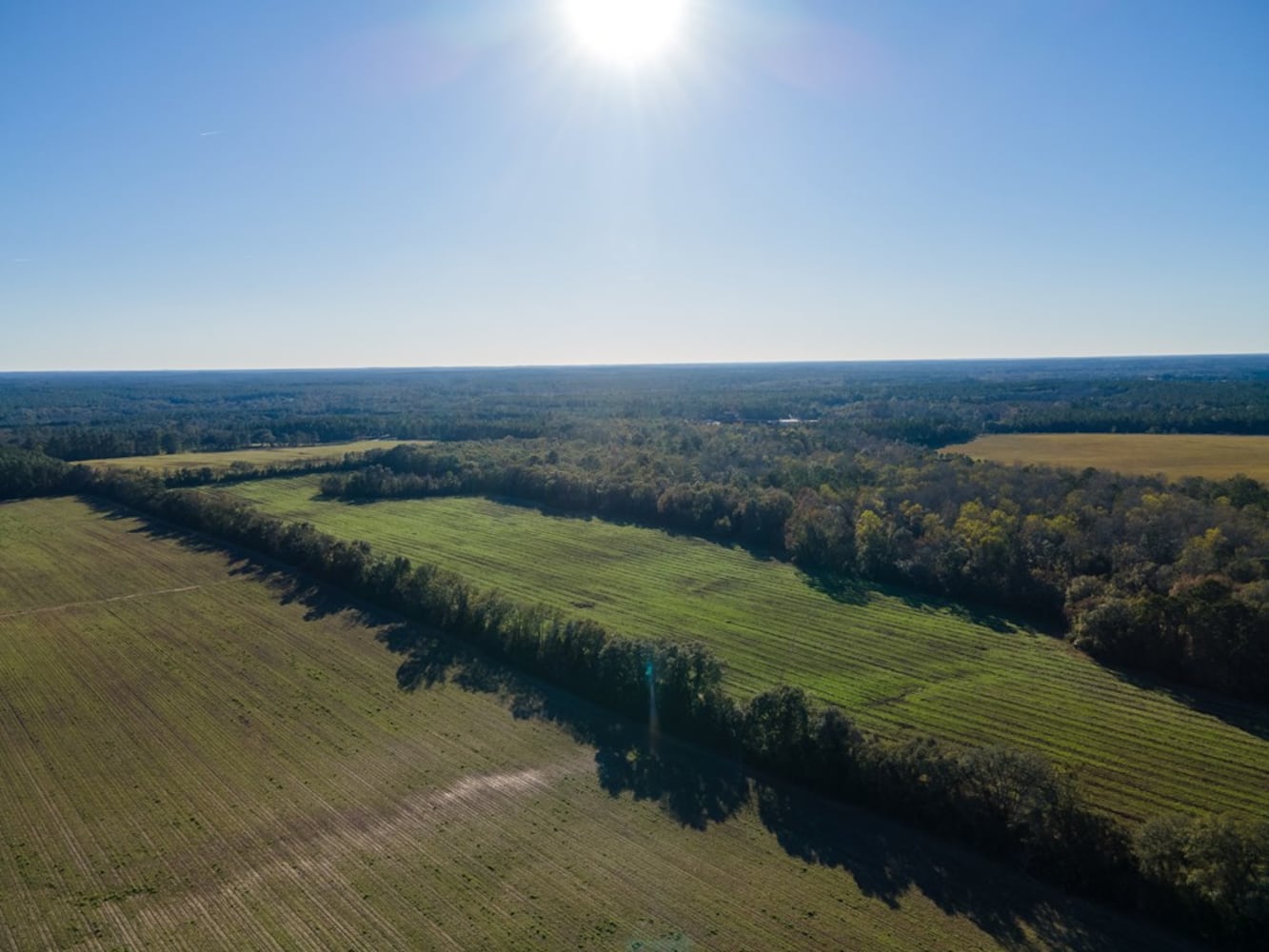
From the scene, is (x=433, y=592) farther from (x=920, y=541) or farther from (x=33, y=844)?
(x=920, y=541)

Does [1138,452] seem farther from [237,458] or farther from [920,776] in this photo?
[237,458]

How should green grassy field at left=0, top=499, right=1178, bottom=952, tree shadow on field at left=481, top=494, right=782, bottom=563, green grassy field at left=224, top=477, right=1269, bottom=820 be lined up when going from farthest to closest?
tree shadow on field at left=481, top=494, right=782, bottom=563, green grassy field at left=224, top=477, right=1269, bottom=820, green grassy field at left=0, top=499, right=1178, bottom=952

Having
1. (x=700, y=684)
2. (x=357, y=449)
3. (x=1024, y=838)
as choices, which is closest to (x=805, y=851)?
(x=1024, y=838)

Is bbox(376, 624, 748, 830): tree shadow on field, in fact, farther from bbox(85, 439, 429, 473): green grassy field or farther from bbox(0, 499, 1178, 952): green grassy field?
bbox(85, 439, 429, 473): green grassy field

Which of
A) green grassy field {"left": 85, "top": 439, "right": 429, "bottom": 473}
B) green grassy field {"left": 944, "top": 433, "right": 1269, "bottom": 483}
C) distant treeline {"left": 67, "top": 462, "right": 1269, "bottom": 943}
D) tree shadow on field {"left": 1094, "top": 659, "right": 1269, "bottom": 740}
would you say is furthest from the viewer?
green grassy field {"left": 85, "top": 439, "right": 429, "bottom": 473}

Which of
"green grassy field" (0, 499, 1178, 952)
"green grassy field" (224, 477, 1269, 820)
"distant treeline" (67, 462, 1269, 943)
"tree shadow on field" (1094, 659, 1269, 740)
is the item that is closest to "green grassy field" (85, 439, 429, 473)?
"green grassy field" (224, 477, 1269, 820)

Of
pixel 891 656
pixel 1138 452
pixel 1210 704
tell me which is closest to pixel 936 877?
pixel 891 656

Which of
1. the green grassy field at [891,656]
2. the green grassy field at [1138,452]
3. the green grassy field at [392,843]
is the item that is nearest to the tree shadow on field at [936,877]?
the green grassy field at [392,843]
